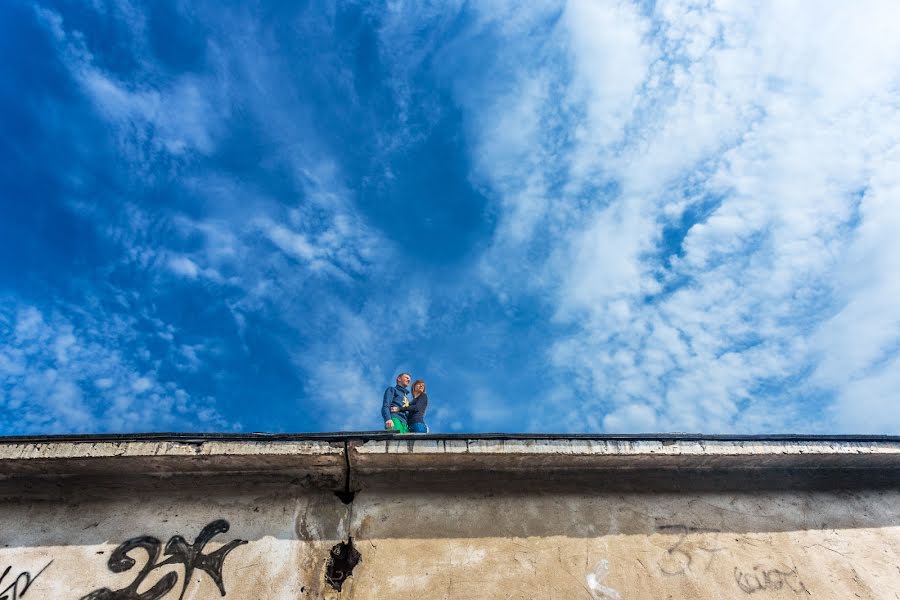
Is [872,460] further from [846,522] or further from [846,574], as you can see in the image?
[846,574]

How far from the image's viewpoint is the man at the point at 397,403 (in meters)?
6.67

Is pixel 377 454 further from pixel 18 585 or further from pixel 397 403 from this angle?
pixel 397 403

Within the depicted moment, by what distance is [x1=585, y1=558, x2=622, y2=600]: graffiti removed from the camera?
3.37 m

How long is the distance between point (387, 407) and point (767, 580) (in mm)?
4515

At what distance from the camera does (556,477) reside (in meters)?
3.93

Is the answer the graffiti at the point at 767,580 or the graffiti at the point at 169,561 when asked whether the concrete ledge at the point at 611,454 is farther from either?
the graffiti at the point at 169,561

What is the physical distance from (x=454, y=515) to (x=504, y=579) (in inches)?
21.6

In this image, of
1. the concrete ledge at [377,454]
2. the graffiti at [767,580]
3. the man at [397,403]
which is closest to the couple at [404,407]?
the man at [397,403]

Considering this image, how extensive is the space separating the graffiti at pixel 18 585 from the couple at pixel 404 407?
12.4 ft

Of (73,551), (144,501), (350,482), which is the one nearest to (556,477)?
(350,482)

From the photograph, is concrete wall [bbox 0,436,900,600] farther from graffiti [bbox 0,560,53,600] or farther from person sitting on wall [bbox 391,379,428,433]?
person sitting on wall [bbox 391,379,428,433]

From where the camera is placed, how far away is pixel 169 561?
3.36 metres

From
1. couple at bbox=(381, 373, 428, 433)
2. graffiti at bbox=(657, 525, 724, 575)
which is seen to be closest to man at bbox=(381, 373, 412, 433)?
couple at bbox=(381, 373, 428, 433)

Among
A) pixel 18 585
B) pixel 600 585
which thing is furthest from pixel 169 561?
pixel 600 585
